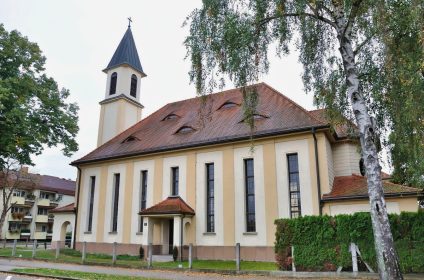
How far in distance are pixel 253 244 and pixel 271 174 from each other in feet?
12.6

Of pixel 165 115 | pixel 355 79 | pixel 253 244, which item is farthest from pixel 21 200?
pixel 355 79

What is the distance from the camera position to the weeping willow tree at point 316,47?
31.7 feet

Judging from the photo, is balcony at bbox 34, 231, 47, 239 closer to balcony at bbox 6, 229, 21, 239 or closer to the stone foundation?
balcony at bbox 6, 229, 21, 239

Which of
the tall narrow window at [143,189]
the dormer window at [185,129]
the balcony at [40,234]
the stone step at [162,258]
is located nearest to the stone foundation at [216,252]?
the stone step at [162,258]

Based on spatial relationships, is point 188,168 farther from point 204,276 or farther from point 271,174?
point 204,276

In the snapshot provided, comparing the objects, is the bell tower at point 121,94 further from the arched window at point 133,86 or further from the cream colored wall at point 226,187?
the cream colored wall at point 226,187

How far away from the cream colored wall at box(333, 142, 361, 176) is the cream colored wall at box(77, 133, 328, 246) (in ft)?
9.34

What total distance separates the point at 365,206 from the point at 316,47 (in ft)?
28.5

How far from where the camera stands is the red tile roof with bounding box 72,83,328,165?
19.5 metres

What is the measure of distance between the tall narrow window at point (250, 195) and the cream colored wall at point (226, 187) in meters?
0.34

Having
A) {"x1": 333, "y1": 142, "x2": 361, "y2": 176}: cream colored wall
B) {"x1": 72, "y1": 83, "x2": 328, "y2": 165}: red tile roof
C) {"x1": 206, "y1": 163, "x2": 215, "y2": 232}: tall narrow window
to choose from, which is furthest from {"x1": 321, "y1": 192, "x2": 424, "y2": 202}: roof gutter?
{"x1": 206, "y1": 163, "x2": 215, "y2": 232}: tall narrow window

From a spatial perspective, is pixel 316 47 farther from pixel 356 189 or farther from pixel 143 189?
pixel 143 189

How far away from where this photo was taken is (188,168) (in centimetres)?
2148

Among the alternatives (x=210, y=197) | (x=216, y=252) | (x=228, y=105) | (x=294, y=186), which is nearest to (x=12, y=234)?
(x=210, y=197)
